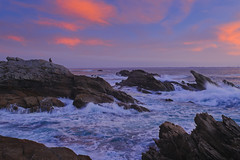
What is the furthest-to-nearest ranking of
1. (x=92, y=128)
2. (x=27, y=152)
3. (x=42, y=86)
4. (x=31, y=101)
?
(x=42, y=86) < (x=31, y=101) < (x=92, y=128) < (x=27, y=152)

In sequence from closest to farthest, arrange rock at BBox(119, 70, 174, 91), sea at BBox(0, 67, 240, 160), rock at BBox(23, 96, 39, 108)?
sea at BBox(0, 67, 240, 160) < rock at BBox(23, 96, 39, 108) < rock at BBox(119, 70, 174, 91)

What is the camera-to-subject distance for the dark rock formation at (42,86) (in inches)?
620

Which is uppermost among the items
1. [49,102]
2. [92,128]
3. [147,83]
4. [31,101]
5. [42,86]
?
[42,86]

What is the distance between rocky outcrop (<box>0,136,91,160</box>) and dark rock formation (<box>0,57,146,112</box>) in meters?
10.2

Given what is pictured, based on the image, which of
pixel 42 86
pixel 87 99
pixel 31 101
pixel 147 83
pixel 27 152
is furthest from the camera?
pixel 147 83

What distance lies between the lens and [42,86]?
60.8 ft

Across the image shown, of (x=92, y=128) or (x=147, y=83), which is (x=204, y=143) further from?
(x=147, y=83)

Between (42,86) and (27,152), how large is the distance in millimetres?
14397

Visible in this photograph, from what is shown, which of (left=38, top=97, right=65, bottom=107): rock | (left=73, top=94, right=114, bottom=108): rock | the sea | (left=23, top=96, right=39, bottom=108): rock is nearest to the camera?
the sea

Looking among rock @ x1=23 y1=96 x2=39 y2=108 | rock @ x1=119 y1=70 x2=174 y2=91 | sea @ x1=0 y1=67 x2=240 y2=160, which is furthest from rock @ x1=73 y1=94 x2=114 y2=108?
rock @ x1=119 y1=70 x2=174 y2=91

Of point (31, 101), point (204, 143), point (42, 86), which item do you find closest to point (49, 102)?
point (31, 101)

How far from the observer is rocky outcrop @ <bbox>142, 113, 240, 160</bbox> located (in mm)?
5375

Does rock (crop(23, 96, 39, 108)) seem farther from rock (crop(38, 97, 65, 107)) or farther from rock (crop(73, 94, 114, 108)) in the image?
rock (crop(73, 94, 114, 108))

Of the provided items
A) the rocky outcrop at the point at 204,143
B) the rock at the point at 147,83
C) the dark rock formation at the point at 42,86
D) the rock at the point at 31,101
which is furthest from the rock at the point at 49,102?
the rock at the point at 147,83
